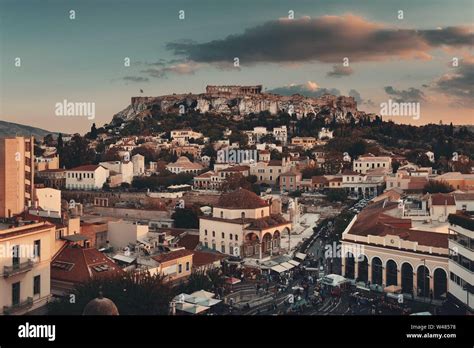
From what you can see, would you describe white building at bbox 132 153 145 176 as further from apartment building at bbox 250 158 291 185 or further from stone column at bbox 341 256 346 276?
stone column at bbox 341 256 346 276

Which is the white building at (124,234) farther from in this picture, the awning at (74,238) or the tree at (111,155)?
the tree at (111,155)

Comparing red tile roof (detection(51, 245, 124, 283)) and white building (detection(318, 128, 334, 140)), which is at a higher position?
white building (detection(318, 128, 334, 140))

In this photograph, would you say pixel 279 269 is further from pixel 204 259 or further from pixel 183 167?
pixel 183 167

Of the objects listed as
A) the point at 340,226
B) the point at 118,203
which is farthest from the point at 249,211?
the point at 118,203

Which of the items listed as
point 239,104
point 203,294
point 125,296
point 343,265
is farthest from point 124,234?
point 239,104

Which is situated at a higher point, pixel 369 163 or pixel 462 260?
pixel 369 163

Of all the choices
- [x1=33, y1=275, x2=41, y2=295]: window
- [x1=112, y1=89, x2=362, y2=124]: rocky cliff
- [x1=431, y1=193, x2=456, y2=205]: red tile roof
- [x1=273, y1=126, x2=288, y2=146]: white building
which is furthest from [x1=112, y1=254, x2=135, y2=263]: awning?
[x1=112, y1=89, x2=362, y2=124]: rocky cliff
